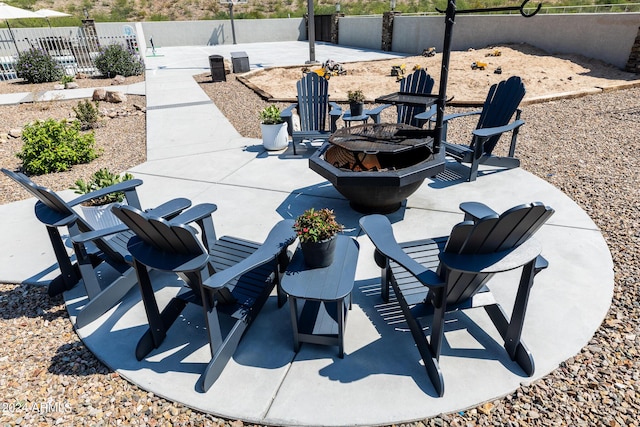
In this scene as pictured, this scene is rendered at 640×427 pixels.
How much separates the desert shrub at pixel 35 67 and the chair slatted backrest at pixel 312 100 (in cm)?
1040

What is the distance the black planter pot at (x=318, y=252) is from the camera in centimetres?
205

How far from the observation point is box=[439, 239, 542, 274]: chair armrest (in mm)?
1622

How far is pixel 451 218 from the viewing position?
137 inches

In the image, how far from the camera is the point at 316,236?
2018 millimetres

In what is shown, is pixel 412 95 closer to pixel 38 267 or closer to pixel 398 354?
A: pixel 398 354

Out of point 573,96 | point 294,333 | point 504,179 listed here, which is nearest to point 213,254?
point 294,333

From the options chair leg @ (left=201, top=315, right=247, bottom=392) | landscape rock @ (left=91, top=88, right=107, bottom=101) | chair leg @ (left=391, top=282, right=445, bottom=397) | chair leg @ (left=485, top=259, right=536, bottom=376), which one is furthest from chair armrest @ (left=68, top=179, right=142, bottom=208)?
landscape rock @ (left=91, top=88, right=107, bottom=101)

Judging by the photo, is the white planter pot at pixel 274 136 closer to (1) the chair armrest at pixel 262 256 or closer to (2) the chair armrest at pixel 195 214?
(2) the chair armrest at pixel 195 214

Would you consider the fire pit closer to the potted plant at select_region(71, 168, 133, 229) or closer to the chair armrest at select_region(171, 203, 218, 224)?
the chair armrest at select_region(171, 203, 218, 224)

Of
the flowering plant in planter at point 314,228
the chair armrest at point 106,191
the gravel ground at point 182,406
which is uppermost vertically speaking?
the flowering plant in planter at point 314,228

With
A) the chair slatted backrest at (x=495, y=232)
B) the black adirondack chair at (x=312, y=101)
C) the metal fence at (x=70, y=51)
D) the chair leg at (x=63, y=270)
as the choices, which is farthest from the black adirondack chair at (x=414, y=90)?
the metal fence at (x=70, y=51)

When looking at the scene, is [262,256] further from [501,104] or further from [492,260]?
[501,104]

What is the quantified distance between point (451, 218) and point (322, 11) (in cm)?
2799

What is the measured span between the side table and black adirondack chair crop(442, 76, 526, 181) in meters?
2.40
